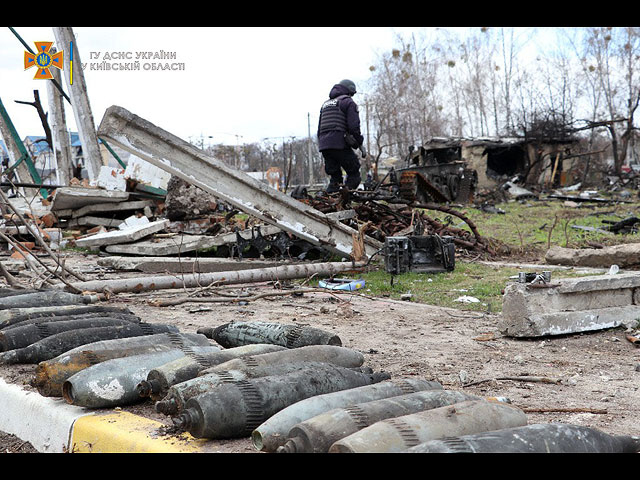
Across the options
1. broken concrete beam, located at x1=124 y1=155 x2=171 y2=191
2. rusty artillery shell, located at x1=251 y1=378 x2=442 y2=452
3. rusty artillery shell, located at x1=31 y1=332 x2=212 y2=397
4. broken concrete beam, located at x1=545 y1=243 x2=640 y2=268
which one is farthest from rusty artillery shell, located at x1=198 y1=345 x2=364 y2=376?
broken concrete beam, located at x1=124 y1=155 x2=171 y2=191

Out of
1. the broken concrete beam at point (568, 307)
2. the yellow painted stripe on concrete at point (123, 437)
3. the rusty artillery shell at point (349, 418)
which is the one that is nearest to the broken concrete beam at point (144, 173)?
the broken concrete beam at point (568, 307)

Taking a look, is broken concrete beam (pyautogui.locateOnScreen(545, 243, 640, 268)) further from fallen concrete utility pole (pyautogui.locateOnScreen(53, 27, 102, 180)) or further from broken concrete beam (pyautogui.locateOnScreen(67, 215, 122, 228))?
fallen concrete utility pole (pyautogui.locateOnScreen(53, 27, 102, 180))

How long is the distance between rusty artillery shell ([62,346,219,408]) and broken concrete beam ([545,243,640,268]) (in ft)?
22.8

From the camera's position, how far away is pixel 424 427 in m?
2.45

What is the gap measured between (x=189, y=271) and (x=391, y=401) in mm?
6741

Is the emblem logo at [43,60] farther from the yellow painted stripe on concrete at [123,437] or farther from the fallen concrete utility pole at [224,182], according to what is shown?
the yellow painted stripe on concrete at [123,437]

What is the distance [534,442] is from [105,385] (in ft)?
6.89

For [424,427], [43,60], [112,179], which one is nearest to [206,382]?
[424,427]

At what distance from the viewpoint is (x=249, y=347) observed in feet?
12.7

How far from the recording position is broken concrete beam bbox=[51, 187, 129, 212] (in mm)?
12914

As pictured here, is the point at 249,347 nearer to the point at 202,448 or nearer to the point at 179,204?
the point at 202,448

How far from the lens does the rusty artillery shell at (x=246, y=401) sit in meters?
2.70

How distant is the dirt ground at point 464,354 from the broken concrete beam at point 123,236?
386 cm
